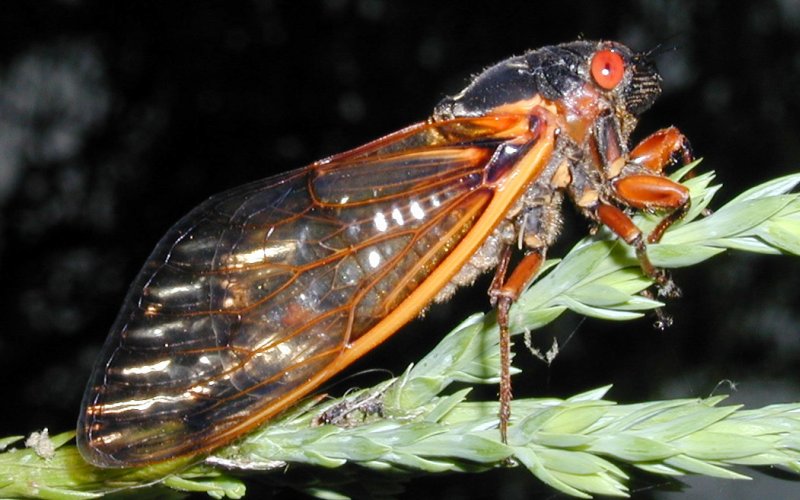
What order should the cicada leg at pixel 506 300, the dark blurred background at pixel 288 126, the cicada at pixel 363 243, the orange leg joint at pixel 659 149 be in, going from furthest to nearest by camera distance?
the dark blurred background at pixel 288 126
the orange leg joint at pixel 659 149
the cicada at pixel 363 243
the cicada leg at pixel 506 300

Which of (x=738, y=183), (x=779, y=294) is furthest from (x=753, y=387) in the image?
(x=738, y=183)

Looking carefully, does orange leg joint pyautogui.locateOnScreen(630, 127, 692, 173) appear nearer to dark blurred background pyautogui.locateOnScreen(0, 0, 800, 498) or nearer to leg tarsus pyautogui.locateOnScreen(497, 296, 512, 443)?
leg tarsus pyautogui.locateOnScreen(497, 296, 512, 443)

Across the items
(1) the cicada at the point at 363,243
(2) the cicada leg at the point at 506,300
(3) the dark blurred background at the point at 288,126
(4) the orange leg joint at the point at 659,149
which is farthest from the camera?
(3) the dark blurred background at the point at 288,126

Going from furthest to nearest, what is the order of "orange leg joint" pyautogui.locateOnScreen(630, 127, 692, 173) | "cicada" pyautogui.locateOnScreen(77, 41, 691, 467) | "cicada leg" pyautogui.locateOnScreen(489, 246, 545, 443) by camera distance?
"orange leg joint" pyautogui.locateOnScreen(630, 127, 692, 173), "cicada" pyautogui.locateOnScreen(77, 41, 691, 467), "cicada leg" pyautogui.locateOnScreen(489, 246, 545, 443)

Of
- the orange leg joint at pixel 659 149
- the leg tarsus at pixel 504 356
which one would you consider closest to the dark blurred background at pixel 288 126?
the orange leg joint at pixel 659 149

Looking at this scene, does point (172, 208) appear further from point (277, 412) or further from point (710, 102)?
point (277, 412)

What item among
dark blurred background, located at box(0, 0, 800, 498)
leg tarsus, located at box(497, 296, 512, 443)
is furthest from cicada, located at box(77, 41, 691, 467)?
dark blurred background, located at box(0, 0, 800, 498)

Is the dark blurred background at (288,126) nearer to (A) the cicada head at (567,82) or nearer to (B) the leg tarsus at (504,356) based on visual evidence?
(A) the cicada head at (567,82)
